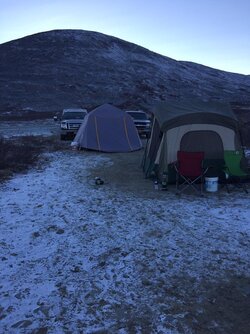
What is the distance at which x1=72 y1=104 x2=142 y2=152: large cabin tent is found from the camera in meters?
18.1

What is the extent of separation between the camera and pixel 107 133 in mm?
18375

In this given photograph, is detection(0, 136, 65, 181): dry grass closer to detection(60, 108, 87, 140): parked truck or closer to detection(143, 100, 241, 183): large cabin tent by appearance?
detection(60, 108, 87, 140): parked truck

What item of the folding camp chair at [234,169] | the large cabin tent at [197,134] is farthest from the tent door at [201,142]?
the folding camp chair at [234,169]

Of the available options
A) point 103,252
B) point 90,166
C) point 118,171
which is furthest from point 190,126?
point 103,252

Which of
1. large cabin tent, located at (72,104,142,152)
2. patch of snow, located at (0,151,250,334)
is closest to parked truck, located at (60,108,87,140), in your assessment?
large cabin tent, located at (72,104,142,152)

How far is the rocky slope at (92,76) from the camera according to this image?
206 ft

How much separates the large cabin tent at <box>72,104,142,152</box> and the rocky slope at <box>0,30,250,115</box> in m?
34.9

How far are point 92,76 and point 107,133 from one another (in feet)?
199

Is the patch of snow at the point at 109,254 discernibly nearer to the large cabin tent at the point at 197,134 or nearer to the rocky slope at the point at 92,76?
the large cabin tent at the point at 197,134

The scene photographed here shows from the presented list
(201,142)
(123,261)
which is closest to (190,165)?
(201,142)

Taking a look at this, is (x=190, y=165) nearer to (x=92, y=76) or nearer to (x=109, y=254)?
(x=109, y=254)

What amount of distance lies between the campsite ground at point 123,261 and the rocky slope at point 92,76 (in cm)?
4466

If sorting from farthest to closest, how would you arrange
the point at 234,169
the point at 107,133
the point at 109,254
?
the point at 107,133 < the point at 234,169 < the point at 109,254

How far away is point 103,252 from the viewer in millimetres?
6445
